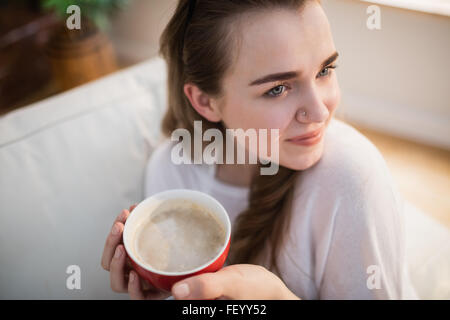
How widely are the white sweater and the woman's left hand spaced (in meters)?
0.16

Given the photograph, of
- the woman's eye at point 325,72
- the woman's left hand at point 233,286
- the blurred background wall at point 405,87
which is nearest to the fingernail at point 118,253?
the woman's left hand at point 233,286

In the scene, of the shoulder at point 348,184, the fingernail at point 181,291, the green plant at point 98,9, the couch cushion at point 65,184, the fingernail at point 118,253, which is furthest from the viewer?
the green plant at point 98,9

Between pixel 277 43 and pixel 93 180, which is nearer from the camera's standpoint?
pixel 277 43

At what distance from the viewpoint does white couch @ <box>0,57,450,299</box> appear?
0.91 meters

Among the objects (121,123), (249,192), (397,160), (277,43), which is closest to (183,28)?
(277,43)

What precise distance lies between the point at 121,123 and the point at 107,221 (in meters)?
0.31

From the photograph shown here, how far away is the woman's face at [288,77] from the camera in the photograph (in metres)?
0.73

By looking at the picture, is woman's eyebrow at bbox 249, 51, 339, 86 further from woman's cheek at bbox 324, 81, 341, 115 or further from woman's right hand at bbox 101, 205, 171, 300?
woman's right hand at bbox 101, 205, 171, 300

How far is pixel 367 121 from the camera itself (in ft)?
6.68

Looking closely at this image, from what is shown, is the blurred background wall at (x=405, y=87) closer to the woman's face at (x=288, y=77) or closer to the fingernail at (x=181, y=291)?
the woman's face at (x=288, y=77)

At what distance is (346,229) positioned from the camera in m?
0.80

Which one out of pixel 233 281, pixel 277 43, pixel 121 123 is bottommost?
pixel 233 281
